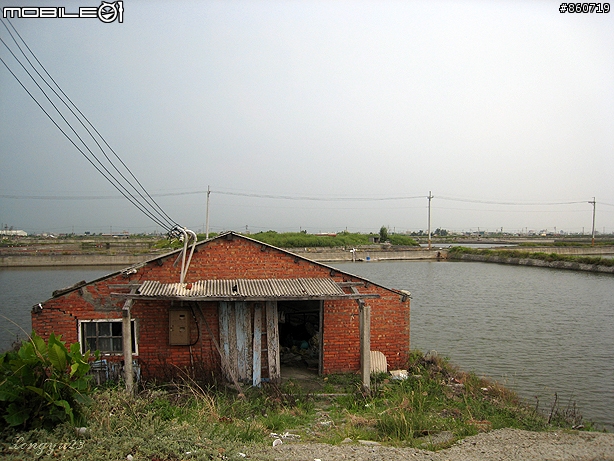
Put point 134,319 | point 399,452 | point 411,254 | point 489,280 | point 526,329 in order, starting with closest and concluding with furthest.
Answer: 1. point 399,452
2. point 134,319
3. point 526,329
4. point 489,280
5. point 411,254

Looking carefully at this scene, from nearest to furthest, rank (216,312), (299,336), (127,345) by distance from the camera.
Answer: (127,345), (216,312), (299,336)

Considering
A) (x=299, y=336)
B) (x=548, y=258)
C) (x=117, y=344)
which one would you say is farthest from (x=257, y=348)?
(x=548, y=258)

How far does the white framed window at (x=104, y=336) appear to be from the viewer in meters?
10.5

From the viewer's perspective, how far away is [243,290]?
10047 mm

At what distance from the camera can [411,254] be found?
6712 centimetres

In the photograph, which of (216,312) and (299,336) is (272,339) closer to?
(216,312)

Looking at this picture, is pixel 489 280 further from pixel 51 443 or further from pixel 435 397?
pixel 51 443

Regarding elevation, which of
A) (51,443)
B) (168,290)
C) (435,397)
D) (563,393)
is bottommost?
(563,393)

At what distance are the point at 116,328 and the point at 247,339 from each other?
289 cm

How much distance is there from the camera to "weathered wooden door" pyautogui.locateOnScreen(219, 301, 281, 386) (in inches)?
416

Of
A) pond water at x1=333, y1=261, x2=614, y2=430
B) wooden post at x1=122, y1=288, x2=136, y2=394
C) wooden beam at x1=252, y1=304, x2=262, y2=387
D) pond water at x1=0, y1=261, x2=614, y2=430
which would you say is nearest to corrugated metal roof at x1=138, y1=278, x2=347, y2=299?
wooden post at x1=122, y1=288, x2=136, y2=394

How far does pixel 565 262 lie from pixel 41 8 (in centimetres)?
5181

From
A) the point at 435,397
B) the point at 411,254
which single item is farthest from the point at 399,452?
the point at 411,254

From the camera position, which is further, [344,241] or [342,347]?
[344,241]
